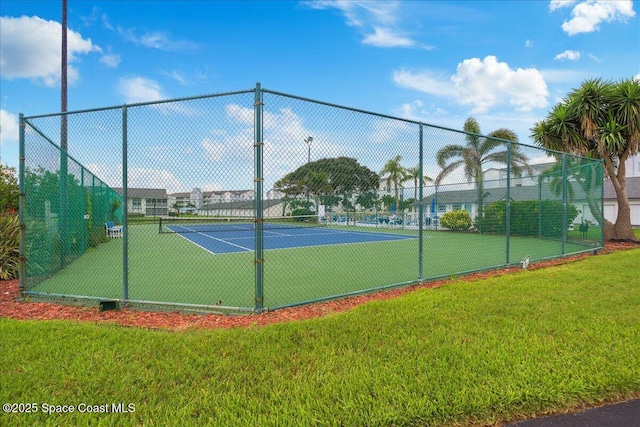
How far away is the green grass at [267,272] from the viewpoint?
5.68m

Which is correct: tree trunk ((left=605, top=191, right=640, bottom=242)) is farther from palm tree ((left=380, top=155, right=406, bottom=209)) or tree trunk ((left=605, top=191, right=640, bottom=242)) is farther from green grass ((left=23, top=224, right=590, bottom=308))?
palm tree ((left=380, top=155, right=406, bottom=209))

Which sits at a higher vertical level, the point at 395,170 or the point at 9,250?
the point at 395,170

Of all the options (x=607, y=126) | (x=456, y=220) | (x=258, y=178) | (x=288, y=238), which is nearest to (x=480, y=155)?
(x=456, y=220)

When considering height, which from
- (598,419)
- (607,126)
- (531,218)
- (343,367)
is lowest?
(598,419)

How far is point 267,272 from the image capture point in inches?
308

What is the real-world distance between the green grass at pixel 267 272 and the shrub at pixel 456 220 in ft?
24.0

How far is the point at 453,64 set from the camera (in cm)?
1283

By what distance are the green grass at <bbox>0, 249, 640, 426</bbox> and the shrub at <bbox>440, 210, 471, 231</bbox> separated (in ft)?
51.0

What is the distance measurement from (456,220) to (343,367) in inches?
748

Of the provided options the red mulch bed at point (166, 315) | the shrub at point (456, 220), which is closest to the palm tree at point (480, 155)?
the shrub at point (456, 220)

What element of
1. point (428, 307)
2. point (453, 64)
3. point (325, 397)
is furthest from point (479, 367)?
point (453, 64)

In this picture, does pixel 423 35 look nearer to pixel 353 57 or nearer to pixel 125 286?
pixel 353 57

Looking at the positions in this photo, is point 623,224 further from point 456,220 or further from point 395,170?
point 395,170

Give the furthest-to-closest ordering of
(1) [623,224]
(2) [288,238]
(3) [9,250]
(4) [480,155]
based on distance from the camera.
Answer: (4) [480,155], (2) [288,238], (1) [623,224], (3) [9,250]
